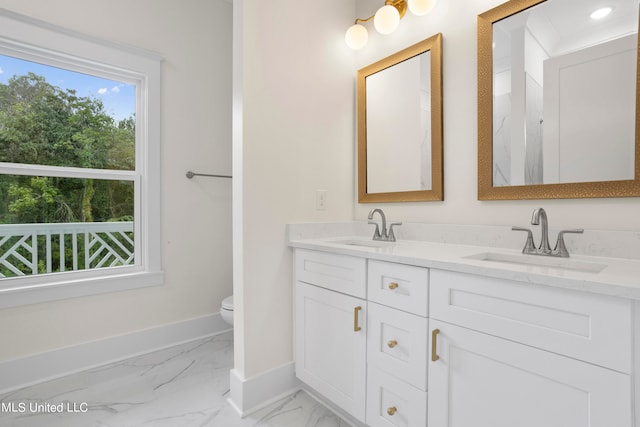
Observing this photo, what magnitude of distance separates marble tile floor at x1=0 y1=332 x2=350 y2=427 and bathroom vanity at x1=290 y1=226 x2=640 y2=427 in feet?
0.68

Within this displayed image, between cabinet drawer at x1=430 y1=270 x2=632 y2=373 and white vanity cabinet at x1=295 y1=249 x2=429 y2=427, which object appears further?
white vanity cabinet at x1=295 y1=249 x2=429 y2=427

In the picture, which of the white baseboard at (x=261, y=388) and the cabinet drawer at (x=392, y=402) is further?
the white baseboard at (x=261, y=388)

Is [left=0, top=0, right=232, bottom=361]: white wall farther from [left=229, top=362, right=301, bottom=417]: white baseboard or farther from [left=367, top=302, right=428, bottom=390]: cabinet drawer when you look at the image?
[left=367, top=302, right=428, bottom=390]: cabinet drawer

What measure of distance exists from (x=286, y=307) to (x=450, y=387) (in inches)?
36.5

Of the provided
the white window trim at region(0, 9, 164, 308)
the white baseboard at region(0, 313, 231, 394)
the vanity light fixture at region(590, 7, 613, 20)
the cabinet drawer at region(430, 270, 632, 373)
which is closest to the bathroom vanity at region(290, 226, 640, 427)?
the cabinet drawer at region(430, 270, 632, 373)

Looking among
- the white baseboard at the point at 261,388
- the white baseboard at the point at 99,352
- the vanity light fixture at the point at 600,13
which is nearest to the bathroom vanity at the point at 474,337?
the white baseboard at the point at 261,388

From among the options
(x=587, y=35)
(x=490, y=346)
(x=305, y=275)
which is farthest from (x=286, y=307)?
(x=587, y=35)

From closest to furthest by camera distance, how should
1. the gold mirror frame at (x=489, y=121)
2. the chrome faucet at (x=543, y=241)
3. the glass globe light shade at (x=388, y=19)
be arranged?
the chrome faucet at (x=543, y=241) < the gold mirror frame at (x=489, y=121) < the glass globe light shade at (x=388, y=19)

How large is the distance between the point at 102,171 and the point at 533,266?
2.48 m

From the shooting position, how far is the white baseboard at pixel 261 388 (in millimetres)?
1517

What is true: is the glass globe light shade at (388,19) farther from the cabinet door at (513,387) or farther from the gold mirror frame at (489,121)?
the cabinet door at (513,387)

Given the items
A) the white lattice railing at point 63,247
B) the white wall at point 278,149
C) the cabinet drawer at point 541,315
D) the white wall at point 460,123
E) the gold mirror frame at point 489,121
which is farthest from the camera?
the white lattice railing at point 63,247

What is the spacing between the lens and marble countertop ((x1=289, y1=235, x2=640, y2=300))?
75 cm

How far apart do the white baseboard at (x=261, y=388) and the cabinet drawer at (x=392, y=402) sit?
1.78 feet
